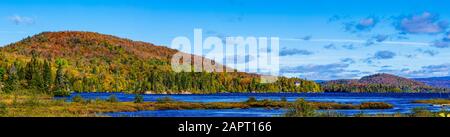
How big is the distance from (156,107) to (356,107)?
83.9 ft

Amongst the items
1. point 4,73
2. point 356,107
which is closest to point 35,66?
point 4,73

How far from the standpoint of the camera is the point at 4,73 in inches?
6191
